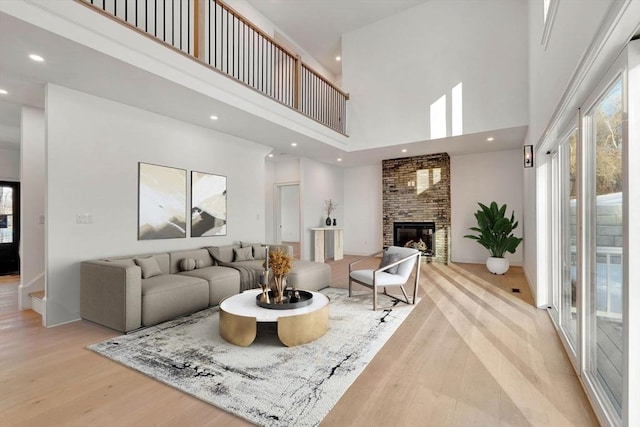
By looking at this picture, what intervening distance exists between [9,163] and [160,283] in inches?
229

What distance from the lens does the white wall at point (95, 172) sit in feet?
11.9

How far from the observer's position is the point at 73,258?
3.77 metres

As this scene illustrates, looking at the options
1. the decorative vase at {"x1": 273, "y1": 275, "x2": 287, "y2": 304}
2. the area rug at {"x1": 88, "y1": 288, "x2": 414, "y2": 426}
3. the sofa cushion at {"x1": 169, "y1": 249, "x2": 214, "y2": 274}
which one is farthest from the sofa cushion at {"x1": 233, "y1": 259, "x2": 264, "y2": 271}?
the decorative vase at {"x1": 273, "y1": 275, "x2": 287, "y2": 304}

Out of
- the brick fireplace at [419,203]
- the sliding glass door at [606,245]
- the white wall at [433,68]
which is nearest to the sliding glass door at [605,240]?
the sliding glass door at [606,245]

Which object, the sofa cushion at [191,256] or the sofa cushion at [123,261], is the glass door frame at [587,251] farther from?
the sofa cushion at [191,256]

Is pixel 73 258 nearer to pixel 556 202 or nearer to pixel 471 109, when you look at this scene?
pixel 556 202

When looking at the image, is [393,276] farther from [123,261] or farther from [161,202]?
[161,202]

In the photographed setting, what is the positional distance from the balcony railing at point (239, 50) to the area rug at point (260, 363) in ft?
10.4

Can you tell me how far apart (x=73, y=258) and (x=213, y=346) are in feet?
7.33

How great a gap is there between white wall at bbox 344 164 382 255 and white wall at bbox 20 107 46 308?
700 cm

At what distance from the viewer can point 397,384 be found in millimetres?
2307

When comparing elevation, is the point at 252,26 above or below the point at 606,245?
above

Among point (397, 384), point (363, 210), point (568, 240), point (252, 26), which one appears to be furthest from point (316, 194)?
point (397, 384)

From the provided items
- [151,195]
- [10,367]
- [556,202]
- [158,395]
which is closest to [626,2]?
[556,202]
